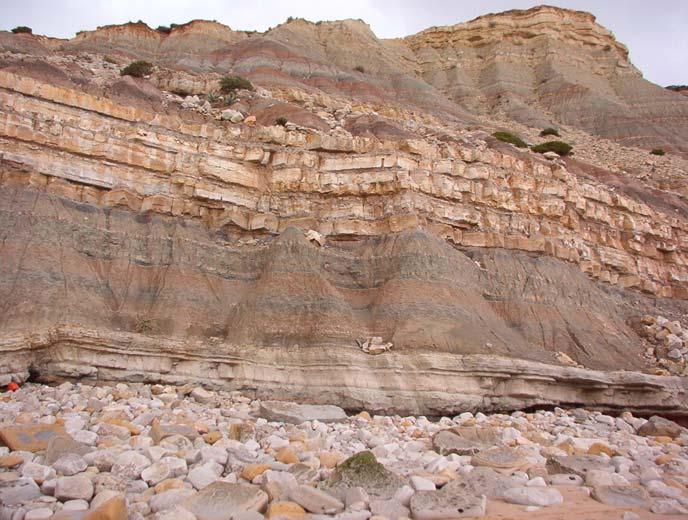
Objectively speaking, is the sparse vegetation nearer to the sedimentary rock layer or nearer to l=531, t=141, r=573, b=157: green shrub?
the sedimentary rock layer

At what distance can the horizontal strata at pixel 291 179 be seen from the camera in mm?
16938

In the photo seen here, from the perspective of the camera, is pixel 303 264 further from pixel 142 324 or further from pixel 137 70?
pixel 137 70

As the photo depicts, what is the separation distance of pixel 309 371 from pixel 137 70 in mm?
25661

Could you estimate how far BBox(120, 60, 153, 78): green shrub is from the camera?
30984 mm

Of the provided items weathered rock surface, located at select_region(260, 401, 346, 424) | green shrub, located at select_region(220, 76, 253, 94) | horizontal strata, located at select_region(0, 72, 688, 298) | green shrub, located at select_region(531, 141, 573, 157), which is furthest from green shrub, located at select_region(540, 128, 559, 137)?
weathered rock surface, located at select_region(260, 401, 346, 424)

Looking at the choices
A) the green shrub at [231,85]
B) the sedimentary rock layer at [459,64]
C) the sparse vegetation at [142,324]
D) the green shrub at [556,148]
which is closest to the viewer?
the sparse vegetation at [142,324]

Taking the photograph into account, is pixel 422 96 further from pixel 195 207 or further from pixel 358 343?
pixel 358 343

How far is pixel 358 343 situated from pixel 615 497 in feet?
26.4

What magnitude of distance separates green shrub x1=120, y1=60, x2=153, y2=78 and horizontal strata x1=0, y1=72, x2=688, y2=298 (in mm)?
13559

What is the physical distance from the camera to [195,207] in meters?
18.0

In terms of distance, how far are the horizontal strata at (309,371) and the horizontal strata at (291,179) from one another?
566 centimetres

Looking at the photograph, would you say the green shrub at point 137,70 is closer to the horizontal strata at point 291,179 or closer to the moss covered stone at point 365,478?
the horizontal strata at point 291,179

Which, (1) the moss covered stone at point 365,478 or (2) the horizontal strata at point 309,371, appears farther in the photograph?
(2) the horizontal strata at point 309,371

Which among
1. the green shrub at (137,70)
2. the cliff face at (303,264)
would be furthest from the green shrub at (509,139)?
the green shrub at (137,70)
